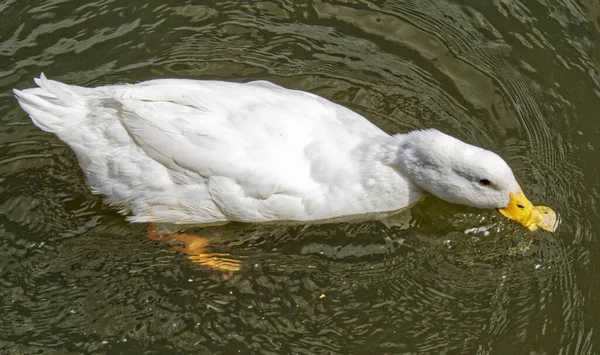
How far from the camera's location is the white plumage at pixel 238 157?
180 inches

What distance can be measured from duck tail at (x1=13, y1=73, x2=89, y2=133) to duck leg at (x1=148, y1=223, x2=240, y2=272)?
34.4 inches

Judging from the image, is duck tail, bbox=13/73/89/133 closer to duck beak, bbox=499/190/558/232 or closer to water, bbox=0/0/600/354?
water, bbox=0/0/600/354

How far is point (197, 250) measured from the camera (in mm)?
5020

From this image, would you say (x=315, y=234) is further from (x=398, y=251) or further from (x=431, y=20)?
(x=431, y=20)

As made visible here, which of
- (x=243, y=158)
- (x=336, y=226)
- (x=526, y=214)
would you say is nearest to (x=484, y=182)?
(x=526, y=214)

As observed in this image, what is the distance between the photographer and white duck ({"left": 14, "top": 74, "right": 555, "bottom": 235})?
458cm

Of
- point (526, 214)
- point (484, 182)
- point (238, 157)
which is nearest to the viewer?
point (238, 157)

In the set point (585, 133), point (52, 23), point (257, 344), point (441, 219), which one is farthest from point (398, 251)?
point (52, 23)

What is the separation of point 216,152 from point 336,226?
1.05 meters

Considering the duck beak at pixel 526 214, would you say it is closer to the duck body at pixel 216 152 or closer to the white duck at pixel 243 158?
the white duck at pixel 243 158

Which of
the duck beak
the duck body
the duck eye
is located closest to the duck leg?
the duck body

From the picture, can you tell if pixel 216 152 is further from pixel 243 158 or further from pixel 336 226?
pixel 336 226

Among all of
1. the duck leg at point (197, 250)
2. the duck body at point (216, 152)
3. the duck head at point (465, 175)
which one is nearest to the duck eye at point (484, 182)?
the duck head at point (465, 175)

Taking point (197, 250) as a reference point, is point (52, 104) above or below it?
above
